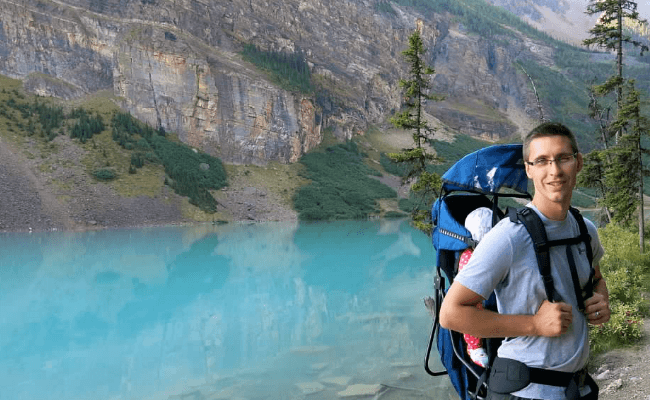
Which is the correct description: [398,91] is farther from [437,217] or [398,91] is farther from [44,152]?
[437,217]

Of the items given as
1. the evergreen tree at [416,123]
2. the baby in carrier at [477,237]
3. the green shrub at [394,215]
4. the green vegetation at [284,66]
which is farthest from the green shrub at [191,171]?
the baby in carrier at [477,237]

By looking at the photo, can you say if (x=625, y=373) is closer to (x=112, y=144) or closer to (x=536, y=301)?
(x=536, y=301)

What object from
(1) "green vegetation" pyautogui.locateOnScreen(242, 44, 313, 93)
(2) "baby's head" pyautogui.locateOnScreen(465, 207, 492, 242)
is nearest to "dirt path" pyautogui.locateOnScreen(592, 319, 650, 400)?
(2) "baby's head" pyautogui.locateOnScreen(465, 207, 492, 242)

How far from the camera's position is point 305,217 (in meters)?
84.4

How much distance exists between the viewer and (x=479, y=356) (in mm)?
2562

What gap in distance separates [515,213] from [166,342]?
1597 centimetres

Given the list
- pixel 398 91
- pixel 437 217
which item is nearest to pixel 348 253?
pixel 437 217

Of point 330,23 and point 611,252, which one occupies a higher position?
point 330,23

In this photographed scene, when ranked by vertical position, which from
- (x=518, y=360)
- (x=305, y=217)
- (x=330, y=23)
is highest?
(x=330, y=23)

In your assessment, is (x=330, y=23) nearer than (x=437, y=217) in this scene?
No

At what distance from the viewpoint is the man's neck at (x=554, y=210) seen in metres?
2.04

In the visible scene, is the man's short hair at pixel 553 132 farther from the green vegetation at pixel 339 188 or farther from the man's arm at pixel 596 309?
the green vegetation at pixel 339 188

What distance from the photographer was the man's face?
2.06 metres

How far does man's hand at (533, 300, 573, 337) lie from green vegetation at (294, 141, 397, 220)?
82.3m
